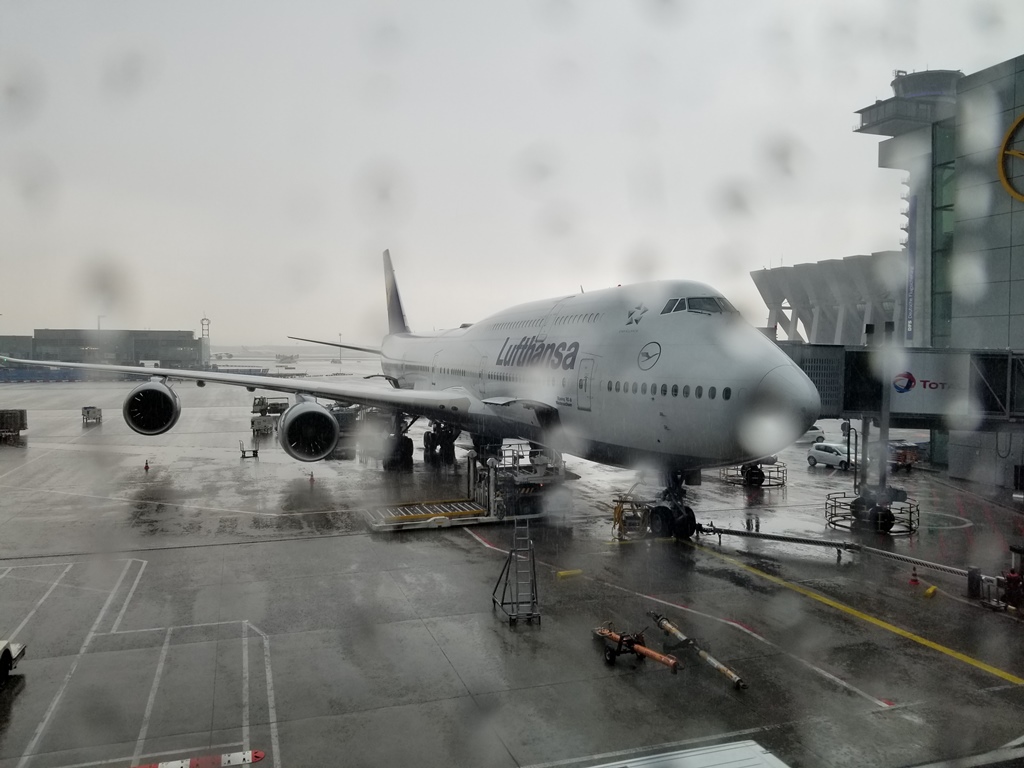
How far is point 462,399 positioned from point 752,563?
1252 cm

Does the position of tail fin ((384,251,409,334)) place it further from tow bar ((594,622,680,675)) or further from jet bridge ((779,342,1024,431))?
tow bar ((594,622,680,675))

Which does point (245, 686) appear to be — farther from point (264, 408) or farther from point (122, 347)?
point (122, 347)

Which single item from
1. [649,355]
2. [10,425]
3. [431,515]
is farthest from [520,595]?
[10,425]

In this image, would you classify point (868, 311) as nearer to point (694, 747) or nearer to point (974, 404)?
point (974, 404)

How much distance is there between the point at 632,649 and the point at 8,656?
32.7ft

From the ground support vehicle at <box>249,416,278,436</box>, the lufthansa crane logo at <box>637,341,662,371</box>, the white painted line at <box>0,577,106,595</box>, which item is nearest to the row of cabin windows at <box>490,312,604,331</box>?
the lufthansa crane logo at <box>637,341,662,371</box>

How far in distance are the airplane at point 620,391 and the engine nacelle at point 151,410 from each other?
0.04m

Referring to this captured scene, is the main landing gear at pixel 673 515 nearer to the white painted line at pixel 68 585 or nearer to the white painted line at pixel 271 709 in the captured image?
the white painted line at pixel 271 709

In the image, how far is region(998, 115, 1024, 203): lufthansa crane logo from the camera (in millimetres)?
27953

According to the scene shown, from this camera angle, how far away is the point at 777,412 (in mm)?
15578

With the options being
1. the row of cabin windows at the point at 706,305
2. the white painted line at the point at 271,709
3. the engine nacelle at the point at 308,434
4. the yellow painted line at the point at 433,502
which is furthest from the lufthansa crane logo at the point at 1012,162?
the white painted line at the point at 271,709

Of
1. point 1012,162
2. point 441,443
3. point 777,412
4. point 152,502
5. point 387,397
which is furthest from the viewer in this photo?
point 441,443

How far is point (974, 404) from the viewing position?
24562 millimetres

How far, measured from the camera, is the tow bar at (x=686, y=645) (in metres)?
11.0
